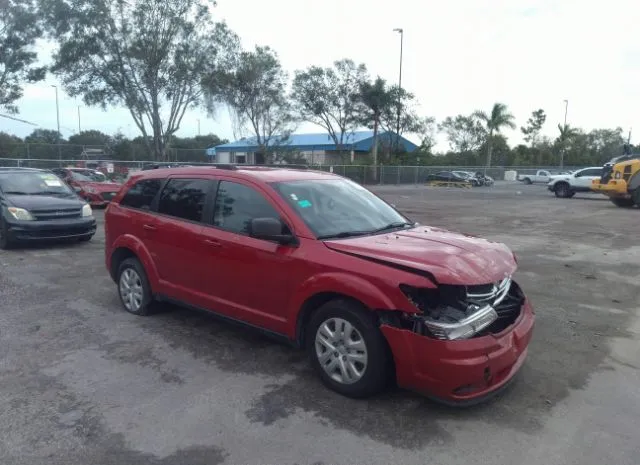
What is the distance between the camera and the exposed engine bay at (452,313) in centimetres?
353

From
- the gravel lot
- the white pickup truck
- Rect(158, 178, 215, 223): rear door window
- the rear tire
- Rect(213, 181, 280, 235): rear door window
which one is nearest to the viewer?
the gravel lot

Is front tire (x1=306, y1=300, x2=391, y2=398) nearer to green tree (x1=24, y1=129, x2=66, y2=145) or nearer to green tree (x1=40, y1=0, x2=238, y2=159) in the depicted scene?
green tree (x1=40, y1=0, x2=238, y2=159)

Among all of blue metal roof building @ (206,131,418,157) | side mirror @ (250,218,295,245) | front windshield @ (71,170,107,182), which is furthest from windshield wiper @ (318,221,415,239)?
blue metal roof building @ (206,131,418,157)

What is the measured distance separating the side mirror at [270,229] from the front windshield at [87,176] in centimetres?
1593

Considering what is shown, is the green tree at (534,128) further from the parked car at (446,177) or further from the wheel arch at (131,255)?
the wheel arch at (131,255)

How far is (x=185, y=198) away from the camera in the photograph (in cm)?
535

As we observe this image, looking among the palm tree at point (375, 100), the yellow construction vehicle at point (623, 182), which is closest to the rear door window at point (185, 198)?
the yellow construction vehicle at point (623, 182)

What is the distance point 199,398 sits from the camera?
3.92 metres

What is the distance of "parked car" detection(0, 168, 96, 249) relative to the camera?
973cm

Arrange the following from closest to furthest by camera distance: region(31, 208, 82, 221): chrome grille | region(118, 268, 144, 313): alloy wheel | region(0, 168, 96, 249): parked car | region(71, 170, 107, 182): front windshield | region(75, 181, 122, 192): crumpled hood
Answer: region(118, 268, 144, 313): alloy wheel
region(0, 168, 96, 249): parked car
region(31, 208, 82, 221): chrome grille
region(75, 181, 122, 192): crumpled hood
region(71, 170, 107, 182): front windshield

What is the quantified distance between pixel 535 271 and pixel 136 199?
641cm

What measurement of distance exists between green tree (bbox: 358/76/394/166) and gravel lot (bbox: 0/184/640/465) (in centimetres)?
3838

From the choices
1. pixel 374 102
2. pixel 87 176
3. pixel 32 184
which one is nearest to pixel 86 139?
pixel 374 102

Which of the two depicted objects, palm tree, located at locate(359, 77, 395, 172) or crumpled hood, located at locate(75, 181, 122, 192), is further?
palm tree, located at locate(359, 77, 395, 172)
